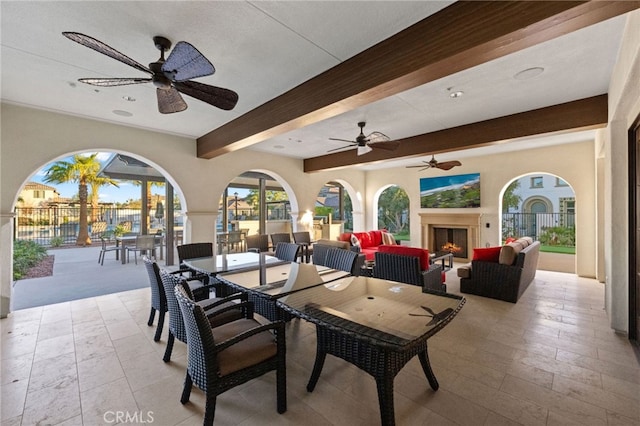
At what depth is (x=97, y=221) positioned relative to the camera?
904 centimetres

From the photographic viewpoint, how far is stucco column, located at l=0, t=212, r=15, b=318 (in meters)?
3.44

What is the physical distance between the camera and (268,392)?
2.05 metres

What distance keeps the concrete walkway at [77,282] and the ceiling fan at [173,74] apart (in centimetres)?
374

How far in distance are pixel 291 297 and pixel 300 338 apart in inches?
42.4

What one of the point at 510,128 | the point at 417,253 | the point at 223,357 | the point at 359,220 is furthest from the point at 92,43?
the point at 359,220

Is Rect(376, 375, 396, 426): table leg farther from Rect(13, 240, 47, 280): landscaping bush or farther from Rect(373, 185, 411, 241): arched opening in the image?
Rect(373, 185, 411, 241): arched opening

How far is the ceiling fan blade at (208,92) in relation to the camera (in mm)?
2289

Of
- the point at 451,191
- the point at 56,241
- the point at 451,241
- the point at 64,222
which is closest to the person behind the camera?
the point at 451,191

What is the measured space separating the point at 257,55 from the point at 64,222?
10.1 meters

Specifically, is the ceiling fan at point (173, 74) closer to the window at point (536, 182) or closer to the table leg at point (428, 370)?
the table leg at point (428, 370)

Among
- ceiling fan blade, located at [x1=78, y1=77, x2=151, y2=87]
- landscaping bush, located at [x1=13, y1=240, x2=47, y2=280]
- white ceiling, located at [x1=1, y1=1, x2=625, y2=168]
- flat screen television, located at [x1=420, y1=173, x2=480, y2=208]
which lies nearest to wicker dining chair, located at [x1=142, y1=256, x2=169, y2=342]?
ceiling fan blade, located at [x1=78, y1=77, x2=151, y2=87]

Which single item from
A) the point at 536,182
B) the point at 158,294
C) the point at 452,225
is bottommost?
the point at 158,294

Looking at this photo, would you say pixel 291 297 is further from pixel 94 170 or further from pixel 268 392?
pixel 94 170

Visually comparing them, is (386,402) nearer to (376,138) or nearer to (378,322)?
(378,322)
